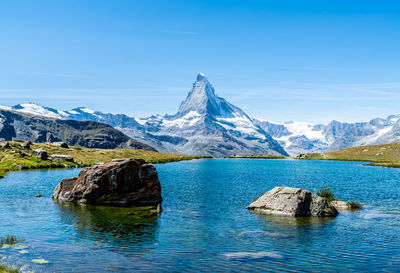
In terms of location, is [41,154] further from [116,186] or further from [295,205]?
[295,205]

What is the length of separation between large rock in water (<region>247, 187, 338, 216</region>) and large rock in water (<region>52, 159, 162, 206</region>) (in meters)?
16.2

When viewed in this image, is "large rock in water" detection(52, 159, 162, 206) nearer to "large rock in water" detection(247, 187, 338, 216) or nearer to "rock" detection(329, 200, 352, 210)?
"large rock in water" detection(247, 187, 338, 216)

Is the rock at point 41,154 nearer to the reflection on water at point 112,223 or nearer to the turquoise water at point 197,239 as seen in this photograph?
the turquoise water at point 197,239

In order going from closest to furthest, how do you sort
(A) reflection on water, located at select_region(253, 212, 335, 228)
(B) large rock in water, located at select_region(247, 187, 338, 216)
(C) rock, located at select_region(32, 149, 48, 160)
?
1. (A) reflection on water, located at select_region(253, 212, 335, 228)
2. (B) large rock in water, located at select_region(247, 187, 338, 216)
3. (C) rock, located at select_region(32, 149, 48, 160)

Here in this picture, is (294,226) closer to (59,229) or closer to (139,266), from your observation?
(139,266)

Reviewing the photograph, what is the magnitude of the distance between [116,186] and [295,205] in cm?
2560

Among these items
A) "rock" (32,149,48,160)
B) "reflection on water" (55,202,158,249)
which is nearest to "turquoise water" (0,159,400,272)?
"reflection on water" (55,202,158,249)

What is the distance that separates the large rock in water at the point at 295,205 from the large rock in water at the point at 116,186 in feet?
53.3

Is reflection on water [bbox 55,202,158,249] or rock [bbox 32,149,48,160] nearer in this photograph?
reflection on water [bbox 55,202,158,249]

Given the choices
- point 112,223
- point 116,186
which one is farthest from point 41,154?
point 112,223

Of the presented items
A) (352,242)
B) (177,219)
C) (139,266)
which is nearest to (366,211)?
(352,242)

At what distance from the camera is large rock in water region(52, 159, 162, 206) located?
167 ft

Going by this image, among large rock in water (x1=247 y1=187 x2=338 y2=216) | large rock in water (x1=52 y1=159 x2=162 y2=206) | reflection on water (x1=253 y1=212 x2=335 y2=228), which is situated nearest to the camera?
reflection on water (x1=253 y1=212 x2=335 y2=228)

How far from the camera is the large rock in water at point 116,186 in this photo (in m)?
50.8
